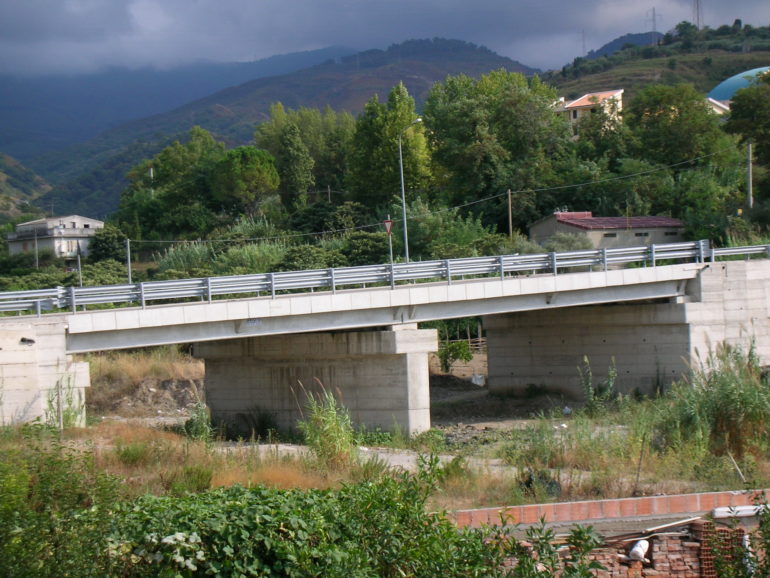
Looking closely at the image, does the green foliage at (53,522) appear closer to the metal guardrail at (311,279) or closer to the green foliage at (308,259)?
the metal guardrail at (311,279)

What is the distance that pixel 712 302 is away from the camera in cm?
3359

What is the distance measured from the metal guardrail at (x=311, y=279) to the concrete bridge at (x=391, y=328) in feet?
0.18

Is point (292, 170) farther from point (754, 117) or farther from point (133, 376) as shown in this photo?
point (133, 376)

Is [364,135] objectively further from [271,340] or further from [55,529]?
[55,529]

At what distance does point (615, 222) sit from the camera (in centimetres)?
5362

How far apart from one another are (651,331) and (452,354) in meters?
11.9

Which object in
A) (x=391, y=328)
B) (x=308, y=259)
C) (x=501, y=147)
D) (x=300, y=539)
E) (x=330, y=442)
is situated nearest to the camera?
(x=300, y=539)

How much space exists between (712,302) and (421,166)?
39722 mm

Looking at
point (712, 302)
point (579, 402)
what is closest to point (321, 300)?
point (579, 402)

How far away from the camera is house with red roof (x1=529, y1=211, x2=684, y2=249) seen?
174 ft

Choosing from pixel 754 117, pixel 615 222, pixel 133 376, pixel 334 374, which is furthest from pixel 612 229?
pixel 334 374

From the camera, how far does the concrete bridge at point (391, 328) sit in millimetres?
21578

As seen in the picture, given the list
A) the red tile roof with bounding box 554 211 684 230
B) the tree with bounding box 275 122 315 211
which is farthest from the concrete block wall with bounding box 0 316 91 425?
the tree with bounding box 275 122 315 211

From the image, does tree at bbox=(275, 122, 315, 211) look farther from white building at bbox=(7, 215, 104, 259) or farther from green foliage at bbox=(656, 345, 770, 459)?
green foliage at bbox=(656, 345, 770, 459)
